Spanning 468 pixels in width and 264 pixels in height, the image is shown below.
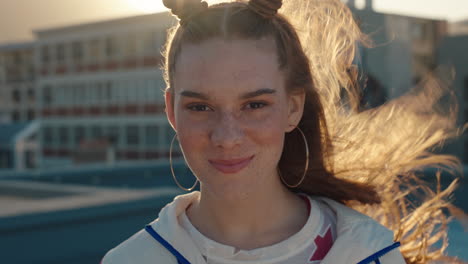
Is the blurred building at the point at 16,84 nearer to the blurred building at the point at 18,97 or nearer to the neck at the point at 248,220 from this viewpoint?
the blurred building at the point at 18,97

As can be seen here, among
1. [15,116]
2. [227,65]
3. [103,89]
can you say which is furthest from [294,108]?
[15,116]

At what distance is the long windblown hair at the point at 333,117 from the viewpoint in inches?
68.2

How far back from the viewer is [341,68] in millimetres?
2293

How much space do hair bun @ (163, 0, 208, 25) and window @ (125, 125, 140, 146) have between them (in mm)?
32295

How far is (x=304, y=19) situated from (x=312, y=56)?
0.40ft

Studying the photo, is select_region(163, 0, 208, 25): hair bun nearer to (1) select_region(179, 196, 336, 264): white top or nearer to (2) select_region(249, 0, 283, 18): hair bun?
(2) select_region(249, 0, 283, 18): hair bun

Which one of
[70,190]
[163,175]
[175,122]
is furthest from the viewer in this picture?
[163,175]

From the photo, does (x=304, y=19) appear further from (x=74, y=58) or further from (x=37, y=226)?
(x=74, y=58)

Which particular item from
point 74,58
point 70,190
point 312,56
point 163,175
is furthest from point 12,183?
point 74,58

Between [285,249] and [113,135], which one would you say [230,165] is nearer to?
[285,249]

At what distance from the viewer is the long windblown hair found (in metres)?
1.73

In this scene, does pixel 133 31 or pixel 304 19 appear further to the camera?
pixel 133 31

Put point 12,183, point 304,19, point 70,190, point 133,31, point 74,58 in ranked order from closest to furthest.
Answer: point 304,19, point 70,190, point 12,183, point 133,31, point 74,58

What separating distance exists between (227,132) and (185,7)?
0.39m
